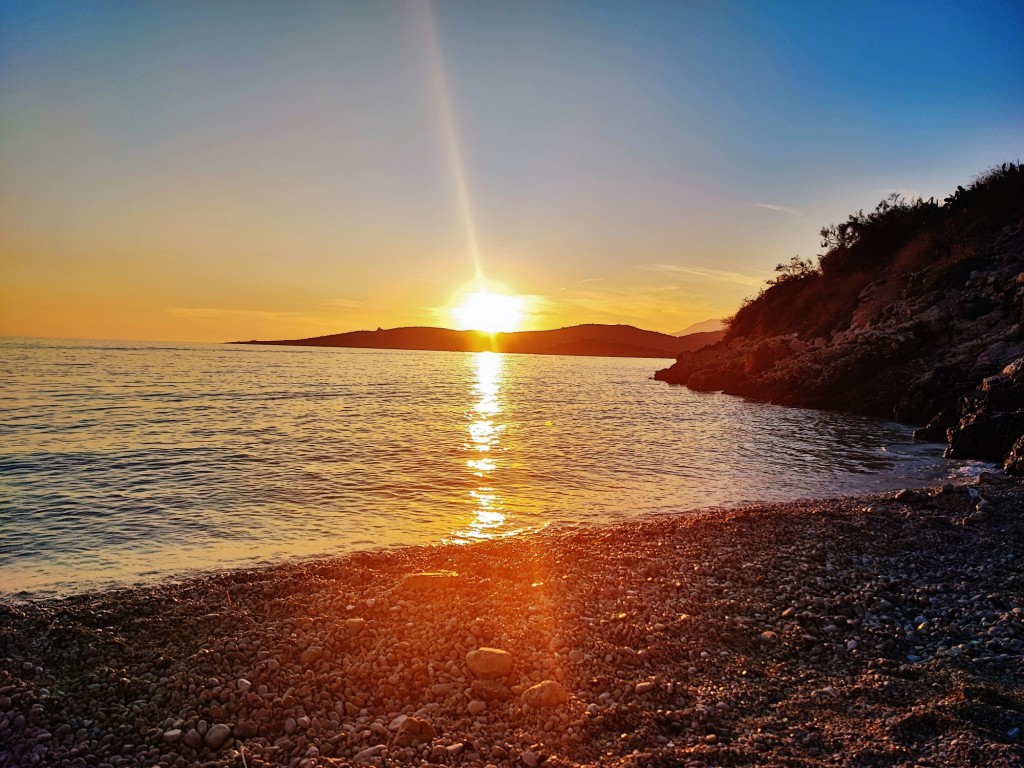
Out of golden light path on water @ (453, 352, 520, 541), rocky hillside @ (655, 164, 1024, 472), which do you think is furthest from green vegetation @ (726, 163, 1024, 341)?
golden light path on water @ (453, 352, 520, 541)

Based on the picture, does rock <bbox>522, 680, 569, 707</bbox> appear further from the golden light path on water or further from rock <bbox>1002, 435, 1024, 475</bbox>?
rock <bbox>1002, 435, 1024, 475</bbox>

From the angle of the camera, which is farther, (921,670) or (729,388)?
(729,388)

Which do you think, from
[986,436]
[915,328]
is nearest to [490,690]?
[986,436]

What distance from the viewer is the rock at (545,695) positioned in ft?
16.9

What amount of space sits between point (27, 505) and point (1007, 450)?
27114 mm

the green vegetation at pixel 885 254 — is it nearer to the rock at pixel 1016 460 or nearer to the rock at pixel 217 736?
the rock at pixel 1016 460

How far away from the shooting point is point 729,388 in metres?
51.4

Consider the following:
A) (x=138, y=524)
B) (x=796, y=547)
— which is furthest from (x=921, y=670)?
(x=138, y=524)

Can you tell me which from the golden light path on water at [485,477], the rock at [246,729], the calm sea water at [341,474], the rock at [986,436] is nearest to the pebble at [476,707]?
the rock at [246,729]

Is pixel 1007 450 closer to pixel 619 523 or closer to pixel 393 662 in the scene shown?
pixel 619 523

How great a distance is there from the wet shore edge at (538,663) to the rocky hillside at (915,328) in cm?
1261

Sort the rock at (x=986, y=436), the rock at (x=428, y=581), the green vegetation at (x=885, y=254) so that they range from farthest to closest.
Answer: the green vegetation at (x=885, y=254) → the rock at (x=986, y=436) → the rock at (x=428, y=581)

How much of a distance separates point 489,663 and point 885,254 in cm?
5927

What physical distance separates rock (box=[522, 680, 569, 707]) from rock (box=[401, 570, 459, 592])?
2669 mm
